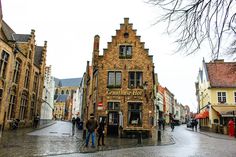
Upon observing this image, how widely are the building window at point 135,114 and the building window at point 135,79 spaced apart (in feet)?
6.10

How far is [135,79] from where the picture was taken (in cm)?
2409

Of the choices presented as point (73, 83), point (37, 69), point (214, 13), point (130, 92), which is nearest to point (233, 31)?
point (214, 13)

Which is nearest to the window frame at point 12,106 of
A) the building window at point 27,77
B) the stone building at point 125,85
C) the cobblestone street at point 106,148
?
the building window at point 27,77

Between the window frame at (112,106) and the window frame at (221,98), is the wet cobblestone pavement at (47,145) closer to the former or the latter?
the window frame at (112,106)

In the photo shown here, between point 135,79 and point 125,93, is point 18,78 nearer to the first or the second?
point 125,93

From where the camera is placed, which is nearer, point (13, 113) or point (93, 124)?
point (93, 124)

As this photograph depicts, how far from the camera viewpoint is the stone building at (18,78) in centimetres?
2344

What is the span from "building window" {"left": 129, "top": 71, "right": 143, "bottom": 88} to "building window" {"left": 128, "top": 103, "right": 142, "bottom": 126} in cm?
186

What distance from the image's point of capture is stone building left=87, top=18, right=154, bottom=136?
23.0 meters

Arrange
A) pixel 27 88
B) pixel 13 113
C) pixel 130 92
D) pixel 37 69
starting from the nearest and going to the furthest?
pixel 130 92 < pixel 13 113 < pixel 27 88 < pixel 37 69

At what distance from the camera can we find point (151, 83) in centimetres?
2391

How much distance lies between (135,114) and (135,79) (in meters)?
3.24

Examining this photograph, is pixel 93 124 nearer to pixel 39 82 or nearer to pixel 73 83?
pixel 39 82

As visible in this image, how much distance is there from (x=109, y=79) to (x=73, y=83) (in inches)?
4038
